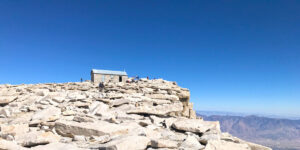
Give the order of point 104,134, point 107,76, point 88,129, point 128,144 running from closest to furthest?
point 128,144, point 104,134, point 88,129, point 107,76

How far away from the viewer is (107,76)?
151 feet

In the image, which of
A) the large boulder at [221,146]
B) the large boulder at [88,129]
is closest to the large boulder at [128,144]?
the large boulder at [88,129]

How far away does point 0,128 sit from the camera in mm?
8297

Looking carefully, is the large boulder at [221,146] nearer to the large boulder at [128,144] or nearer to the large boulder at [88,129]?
the large boulder at [128,144]

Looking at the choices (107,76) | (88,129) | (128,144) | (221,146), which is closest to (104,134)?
(88,129)

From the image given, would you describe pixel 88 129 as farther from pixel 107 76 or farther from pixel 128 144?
pixel 107 76

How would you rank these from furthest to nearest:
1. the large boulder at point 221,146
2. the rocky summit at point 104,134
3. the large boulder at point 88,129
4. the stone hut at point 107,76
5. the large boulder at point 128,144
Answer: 1. the stone hut at point 107,76
2. the large boulder at point 88,129
3. the large boulder at point 221,146
4. the rocky summit at point 104,134
5. the large boulder at point 128,144

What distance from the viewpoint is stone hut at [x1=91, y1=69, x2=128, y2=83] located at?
44.8m

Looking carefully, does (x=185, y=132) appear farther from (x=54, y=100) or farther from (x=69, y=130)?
(x=54, y=100)

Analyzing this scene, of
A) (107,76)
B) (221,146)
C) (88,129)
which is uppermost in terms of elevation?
(107,76)

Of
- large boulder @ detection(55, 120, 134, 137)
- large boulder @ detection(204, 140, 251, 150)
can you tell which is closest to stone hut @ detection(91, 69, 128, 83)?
large boulder @ detection(55, 120, 134, 137)

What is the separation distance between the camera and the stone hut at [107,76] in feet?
147

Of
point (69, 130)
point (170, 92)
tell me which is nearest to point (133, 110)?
point (69, 130)

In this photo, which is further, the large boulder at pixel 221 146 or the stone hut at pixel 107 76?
the stone hut at pixel 107 76
